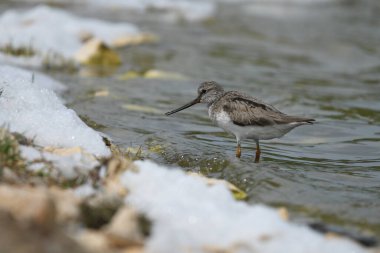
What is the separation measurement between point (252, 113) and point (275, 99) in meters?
3.34

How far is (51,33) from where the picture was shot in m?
12.9

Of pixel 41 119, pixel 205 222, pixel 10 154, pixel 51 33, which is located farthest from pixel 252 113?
pixel 51 33

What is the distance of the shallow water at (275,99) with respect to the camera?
246 inches

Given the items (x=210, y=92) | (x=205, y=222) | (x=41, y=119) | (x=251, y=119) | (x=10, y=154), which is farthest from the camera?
(x=210, y=92)

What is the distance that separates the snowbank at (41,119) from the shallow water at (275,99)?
34.7 inches

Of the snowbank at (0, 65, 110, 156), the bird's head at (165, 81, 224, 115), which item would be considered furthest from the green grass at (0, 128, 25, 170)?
the bird's head at (165, 81, 224, 115)

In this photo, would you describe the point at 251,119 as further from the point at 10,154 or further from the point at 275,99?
the point at 275,99

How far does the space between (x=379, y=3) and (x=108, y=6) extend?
727 centimetres

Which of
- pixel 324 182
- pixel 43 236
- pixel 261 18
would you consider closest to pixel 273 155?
pixel 324 182

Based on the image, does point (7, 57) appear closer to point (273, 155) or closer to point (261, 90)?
point (261, 90)

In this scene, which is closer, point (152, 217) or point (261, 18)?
point (152, 217)

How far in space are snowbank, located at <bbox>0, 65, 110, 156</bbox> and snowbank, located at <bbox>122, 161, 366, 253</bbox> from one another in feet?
3.92

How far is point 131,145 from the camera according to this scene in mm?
7141

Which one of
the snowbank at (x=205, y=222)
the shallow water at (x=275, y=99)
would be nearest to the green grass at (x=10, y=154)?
the snowbank at (x=205, y=222)
